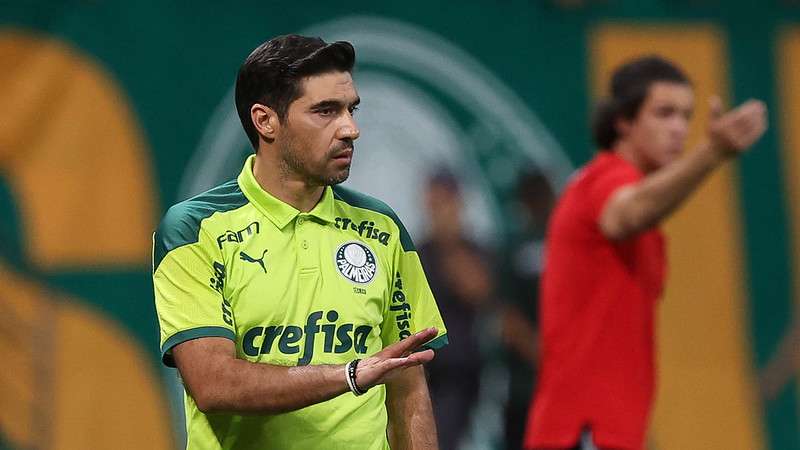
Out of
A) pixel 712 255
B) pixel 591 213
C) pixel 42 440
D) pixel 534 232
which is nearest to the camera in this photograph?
pixel 591 213

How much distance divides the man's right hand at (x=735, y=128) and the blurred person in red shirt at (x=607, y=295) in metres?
0.19

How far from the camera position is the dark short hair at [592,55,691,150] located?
5367mm

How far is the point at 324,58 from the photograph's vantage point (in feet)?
11.3

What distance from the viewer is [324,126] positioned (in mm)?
3459

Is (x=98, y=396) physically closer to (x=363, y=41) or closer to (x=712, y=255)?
(x=363, y=41)

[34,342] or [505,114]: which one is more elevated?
[505,114]

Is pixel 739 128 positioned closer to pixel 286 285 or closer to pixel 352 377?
pixel 286 285

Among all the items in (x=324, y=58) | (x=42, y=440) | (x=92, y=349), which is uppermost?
(x=324, y=58)

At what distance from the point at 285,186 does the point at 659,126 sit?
2209 mm

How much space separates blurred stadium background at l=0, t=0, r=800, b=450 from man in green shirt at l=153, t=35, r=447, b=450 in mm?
3309

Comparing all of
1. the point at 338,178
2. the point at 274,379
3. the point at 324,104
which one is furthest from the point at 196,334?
the point at 324,104

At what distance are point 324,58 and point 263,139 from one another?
0.28 meters

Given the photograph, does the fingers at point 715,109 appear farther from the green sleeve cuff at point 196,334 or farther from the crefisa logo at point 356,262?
the green sleeve cuff at point 196,334

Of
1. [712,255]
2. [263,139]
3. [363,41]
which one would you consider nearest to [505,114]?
[363,41]
